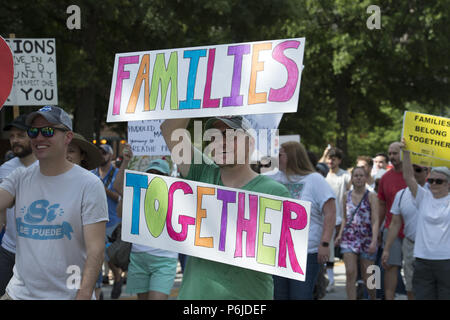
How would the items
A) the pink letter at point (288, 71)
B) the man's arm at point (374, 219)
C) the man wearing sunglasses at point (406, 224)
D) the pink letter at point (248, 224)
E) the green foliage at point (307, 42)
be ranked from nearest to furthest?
the pink letter at point (248, 224) → the pink letter at point (288, 71) → the man wearing sunglasses at point (406, 224) → the man's arm at point (374, 219) → the green foliage at point (307, 42)

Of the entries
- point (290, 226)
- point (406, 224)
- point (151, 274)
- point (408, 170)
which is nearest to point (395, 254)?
point (406, 224)

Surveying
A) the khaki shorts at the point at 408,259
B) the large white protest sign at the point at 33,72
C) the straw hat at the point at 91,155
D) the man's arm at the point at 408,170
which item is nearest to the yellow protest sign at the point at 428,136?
the man's arm at the point at 408,170

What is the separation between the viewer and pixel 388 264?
909 cm

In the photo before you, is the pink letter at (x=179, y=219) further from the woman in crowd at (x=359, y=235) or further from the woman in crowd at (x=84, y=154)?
the woman in crowd at (x=359, y=235)

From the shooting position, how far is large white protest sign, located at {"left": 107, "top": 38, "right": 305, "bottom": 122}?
13.9ft

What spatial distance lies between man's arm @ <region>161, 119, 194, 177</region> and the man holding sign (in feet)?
0.49

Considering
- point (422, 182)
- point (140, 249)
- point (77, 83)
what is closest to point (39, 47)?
point (140, 249)

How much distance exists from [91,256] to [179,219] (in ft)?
1.77

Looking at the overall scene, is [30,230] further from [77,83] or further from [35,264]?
[77,83]

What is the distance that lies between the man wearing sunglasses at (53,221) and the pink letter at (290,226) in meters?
0.91

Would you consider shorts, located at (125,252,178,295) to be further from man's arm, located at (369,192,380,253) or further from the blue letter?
man's arm, located at (369,192,380,253)

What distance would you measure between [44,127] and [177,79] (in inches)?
33.1

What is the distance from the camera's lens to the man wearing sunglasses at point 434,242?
7.41m

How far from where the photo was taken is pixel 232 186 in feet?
13.7
